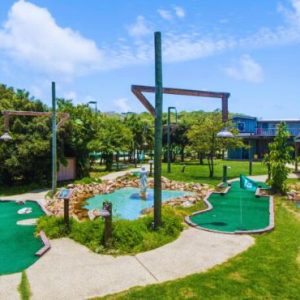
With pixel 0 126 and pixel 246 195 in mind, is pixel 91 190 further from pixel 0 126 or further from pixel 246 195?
pixel 246 195

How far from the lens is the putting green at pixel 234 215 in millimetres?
12250

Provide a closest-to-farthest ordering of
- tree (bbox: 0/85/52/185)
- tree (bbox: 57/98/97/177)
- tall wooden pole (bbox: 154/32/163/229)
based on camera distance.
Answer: tall wooden pole (bbox: 154/32/163/229)
tree (bbox: 0/85/52/185)
tree (bbox: 57/98/97/177)

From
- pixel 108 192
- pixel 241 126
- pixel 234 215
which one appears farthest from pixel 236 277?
pixel 241 126

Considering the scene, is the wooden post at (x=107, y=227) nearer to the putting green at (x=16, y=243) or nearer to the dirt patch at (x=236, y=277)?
the putting green at (x=16, y=243)

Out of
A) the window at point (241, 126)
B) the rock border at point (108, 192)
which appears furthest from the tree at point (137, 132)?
the rock border at point (108, 192)

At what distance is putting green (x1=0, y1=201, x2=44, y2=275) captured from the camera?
8773mm

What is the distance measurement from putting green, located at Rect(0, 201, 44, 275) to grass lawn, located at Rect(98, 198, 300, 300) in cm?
311

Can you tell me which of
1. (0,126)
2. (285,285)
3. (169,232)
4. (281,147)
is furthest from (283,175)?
(0,126)

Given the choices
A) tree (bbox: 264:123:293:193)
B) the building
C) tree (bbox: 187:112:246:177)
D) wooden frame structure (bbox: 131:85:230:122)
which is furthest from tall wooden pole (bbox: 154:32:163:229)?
the building

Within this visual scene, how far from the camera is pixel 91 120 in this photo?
26.4 meters

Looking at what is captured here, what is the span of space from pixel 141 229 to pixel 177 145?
32455 millimetres

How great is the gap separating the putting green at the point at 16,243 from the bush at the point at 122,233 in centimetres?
59

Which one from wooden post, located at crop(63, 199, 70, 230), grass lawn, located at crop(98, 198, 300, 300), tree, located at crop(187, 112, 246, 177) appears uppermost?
tree, located at crop(187, 112, 246, 177)

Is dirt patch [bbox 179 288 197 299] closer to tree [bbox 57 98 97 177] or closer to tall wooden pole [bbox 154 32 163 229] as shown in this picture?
tall wooden pole [bbox 154 32 163 229]
